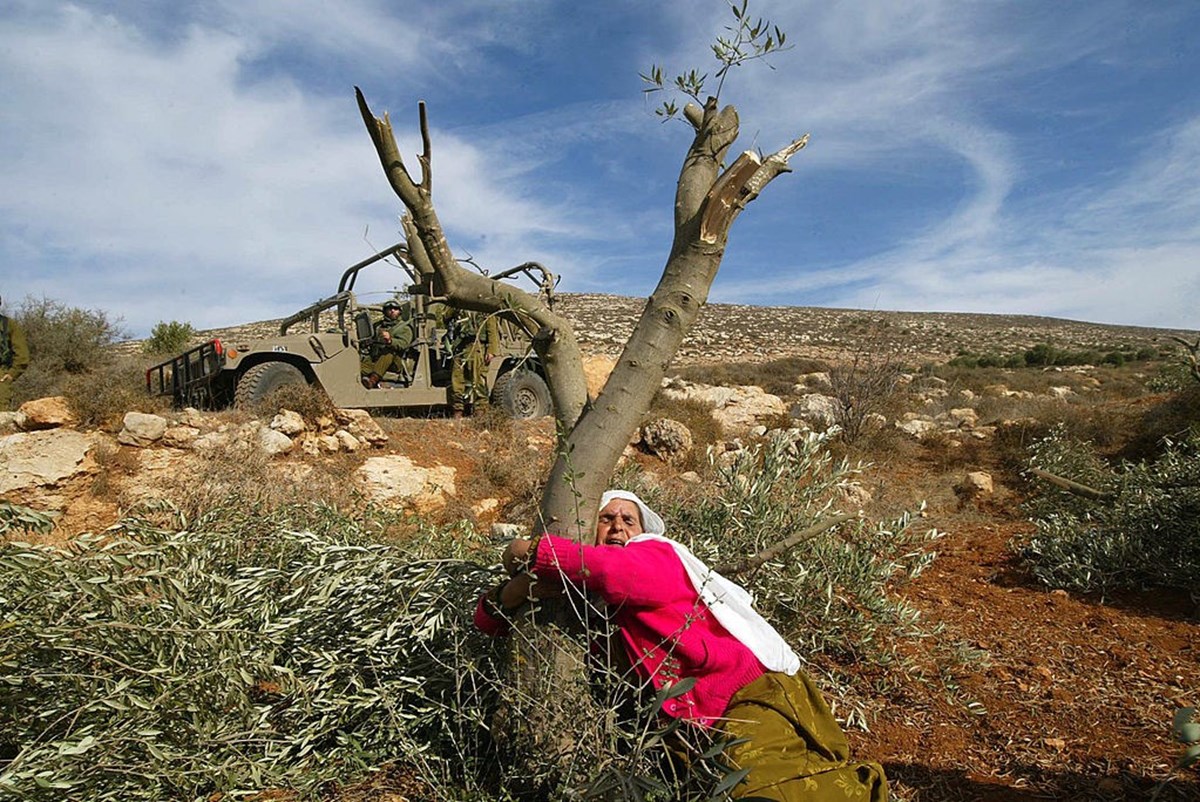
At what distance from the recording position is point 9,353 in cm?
761

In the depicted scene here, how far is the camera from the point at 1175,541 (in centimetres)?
477

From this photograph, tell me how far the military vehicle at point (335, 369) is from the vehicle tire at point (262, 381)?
1 centimetres

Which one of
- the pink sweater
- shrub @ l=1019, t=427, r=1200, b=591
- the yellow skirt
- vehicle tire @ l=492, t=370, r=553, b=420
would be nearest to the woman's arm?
the pink sweater

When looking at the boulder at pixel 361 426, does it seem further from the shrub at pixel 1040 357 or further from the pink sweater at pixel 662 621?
the shrub at pixel 1040 357

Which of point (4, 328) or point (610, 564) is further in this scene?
point (4, 328)

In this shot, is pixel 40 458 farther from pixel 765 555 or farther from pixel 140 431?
pixel 765 555

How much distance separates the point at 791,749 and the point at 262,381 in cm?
790

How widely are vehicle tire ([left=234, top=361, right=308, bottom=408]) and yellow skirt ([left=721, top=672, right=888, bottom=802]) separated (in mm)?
7601

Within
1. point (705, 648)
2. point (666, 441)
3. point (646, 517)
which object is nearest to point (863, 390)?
point (666, 441)

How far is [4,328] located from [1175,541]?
10.6 metres

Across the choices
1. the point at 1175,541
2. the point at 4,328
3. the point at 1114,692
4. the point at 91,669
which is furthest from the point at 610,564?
the point at 4,328

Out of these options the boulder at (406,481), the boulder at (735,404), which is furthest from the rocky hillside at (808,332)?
the boulder at (406,481)

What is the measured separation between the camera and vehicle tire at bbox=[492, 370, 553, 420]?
9.99 m

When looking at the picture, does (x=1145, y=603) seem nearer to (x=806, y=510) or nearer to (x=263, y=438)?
(x=806, y=510)
